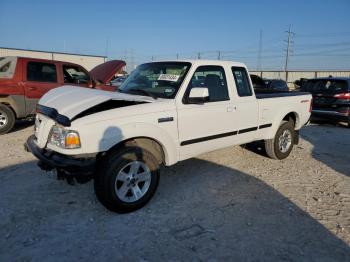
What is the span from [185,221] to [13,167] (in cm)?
345

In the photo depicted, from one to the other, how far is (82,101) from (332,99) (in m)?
8.90

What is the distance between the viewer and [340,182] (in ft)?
17.4

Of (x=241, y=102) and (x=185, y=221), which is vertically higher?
(x=241, y=102)

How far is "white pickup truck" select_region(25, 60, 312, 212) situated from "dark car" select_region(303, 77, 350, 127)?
Answer: 5613 millimetres

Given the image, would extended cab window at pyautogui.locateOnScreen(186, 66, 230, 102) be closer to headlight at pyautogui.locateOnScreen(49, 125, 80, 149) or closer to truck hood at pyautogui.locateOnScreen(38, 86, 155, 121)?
truck hood at pyautogui.locateOnScreen(38, 86, 155, 121)

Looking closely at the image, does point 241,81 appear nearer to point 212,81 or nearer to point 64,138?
point 212,81

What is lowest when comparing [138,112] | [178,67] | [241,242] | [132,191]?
[241,242]

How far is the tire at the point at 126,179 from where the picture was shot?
3.70m

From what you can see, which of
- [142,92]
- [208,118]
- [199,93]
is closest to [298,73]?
[208,118]

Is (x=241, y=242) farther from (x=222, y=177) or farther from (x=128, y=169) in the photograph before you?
(x=222, y=177)

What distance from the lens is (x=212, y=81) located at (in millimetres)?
4934

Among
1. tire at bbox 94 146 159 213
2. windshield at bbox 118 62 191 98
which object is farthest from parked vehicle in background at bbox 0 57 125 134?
tire at bbox 94 146 159 213

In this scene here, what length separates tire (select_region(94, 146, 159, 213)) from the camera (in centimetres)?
370

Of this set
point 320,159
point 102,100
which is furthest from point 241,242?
point 320,159
